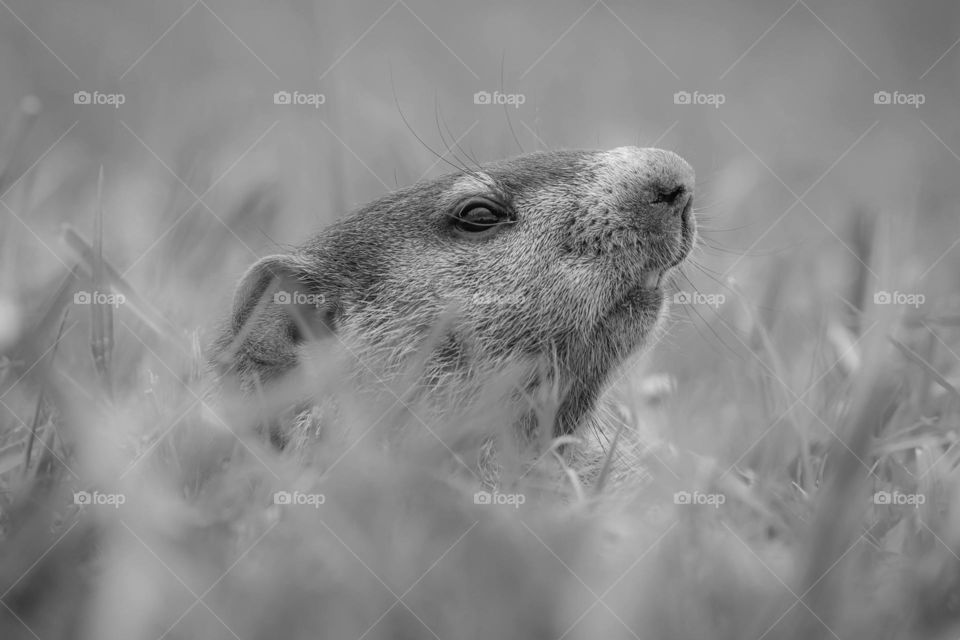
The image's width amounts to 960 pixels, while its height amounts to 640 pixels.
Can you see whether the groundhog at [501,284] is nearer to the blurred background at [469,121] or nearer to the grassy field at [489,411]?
the grassy field at [489,411]

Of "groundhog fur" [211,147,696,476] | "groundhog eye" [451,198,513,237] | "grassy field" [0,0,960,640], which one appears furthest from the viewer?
"groundhog eye" [451,198,513,237]

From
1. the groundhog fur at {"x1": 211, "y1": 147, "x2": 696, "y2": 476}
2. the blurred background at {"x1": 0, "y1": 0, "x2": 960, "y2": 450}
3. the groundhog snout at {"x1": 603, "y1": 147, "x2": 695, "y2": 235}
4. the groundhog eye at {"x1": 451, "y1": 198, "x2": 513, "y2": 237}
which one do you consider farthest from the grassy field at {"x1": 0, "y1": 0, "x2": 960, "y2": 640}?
the groundhog eye at {"x1": 451, "y1": 198, "x2": 513, "y2": 237}

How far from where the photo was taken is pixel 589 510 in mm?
2459

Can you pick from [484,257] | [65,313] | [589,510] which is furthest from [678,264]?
[65,313]

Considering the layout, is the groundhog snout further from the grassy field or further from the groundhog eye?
the grassy field

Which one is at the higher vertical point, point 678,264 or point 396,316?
point 678,264

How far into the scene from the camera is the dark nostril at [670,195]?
3311mm

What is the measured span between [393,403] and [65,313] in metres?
1.05

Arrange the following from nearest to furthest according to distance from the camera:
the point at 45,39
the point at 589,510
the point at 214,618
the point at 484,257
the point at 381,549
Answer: the point at 214,618 < the point at 381,549 < the point at 589,510 < the point at 484,257 < the point at 45,39

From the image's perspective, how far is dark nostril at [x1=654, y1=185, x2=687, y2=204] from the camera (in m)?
3.31

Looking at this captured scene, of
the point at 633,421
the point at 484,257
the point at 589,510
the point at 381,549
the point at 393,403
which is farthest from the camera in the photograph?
the point at 633,421

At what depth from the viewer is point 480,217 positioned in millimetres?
3449

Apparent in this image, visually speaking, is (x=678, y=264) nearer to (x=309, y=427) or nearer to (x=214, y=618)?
(x=309, y=427)

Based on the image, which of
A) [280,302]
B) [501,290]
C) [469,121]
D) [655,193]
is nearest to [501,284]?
[501,290]
